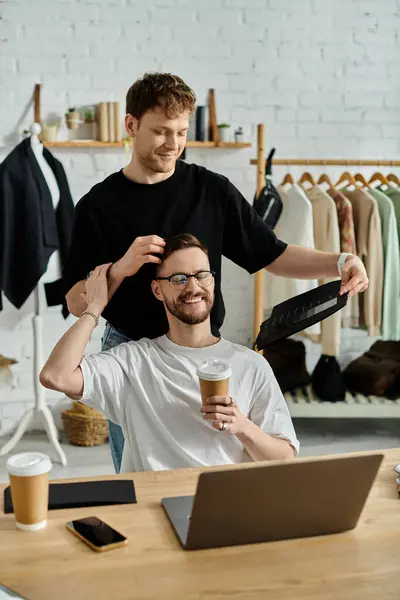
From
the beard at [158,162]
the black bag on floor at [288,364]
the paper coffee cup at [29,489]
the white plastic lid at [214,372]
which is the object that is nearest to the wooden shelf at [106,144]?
the black bag on floor at [288,364]

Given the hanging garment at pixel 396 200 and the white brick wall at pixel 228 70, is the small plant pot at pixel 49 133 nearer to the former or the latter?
the white brick wall at pixel 228 70

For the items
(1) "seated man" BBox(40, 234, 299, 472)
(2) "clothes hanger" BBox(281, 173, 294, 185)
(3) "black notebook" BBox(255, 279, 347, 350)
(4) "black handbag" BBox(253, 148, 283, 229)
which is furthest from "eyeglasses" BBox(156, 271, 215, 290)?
(2) "clothes hanger" BBox(281, 173, 294, 185)

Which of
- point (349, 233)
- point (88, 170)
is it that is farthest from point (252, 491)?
point (88, 170)

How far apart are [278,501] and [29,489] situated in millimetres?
448

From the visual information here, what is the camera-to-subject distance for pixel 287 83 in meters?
4.46

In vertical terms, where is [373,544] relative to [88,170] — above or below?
below

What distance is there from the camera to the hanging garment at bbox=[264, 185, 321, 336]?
3.94m

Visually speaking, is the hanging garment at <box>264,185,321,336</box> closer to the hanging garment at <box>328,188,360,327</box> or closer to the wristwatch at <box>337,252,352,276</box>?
the hanging garment at <box>328,188,360,327</box>

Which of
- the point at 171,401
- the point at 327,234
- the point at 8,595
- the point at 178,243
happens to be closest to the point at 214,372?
the point at 171,401

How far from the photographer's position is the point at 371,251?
13.1 ft

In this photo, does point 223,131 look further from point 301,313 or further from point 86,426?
point 301,313

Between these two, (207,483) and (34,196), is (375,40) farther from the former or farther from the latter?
(207,483)

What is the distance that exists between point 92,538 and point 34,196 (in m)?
2.80

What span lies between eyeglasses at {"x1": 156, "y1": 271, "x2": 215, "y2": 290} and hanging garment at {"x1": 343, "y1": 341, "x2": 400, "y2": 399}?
7.69 feet
